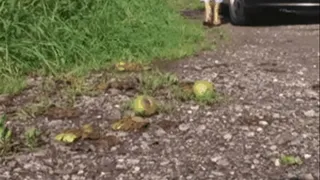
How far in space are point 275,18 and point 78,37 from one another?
4619 millimetres

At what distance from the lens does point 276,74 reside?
7094mm

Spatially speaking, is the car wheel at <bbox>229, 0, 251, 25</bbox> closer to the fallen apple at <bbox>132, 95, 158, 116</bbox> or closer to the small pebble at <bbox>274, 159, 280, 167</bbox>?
the fallen apple at <bbox>132, 95, 158, 116</bbox>

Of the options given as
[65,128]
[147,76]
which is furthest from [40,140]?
[147,76]

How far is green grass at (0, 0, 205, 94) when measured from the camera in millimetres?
6727

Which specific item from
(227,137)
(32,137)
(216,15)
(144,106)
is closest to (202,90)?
(144,106)

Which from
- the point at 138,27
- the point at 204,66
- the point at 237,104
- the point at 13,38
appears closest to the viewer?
the point at 237,104

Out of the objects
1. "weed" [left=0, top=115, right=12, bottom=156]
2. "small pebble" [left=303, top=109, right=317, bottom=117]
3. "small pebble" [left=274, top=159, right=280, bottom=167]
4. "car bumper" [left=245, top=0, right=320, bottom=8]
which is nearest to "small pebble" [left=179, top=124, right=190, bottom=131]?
"small pebble" [left=274, top=159, right=280, bottom=167]

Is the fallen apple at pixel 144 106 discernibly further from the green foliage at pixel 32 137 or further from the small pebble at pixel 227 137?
the green foliage at pixel 32 137

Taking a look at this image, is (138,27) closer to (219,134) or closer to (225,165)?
(219,134)

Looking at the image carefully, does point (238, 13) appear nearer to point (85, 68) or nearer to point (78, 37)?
point (78, 37)

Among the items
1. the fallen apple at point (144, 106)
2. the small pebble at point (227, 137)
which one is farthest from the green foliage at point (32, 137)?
the small pebble at point (227, 137)

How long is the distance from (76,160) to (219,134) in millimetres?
1138

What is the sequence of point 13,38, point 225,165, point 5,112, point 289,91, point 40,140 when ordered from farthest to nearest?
point 13,38, point 289,91, point 5,112, point 40,140, point 225,165

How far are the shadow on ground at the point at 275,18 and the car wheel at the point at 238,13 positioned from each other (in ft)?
0.71
